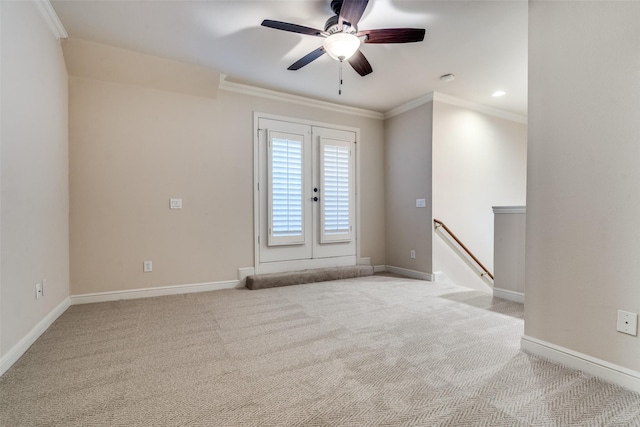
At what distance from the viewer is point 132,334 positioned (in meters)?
2.48

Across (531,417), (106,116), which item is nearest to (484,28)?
(531,417)

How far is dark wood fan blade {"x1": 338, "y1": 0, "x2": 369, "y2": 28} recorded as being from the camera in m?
2.03

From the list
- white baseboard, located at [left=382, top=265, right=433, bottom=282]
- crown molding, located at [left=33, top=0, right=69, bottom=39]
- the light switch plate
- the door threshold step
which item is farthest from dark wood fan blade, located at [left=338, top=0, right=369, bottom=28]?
white baseboard, located at [left=382, top=265, right=433, bottom=282]

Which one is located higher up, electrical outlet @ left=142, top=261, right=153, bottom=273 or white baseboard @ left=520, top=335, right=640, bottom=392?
electrical outlet @ left=142, top=261, right=153, bottom=273

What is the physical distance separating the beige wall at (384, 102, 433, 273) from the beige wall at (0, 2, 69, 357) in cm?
428

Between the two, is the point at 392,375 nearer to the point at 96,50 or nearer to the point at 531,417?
the point at 531,417

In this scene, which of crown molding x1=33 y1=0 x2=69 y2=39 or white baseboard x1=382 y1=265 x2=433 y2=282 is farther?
white baseboard x1=382 y1=265 x2=433 y2=282

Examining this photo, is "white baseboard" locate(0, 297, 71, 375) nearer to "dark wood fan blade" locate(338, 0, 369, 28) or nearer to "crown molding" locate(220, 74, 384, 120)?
"crown molding" locate(220, 74, 384, 120)

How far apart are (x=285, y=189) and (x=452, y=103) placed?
2.80 metres

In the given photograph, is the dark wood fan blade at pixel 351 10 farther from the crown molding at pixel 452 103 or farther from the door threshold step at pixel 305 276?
the door threshold step at pixel 305 276

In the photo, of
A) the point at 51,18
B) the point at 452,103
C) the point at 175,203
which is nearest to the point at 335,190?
the point at 452,103

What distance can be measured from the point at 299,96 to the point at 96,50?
2.37 meters

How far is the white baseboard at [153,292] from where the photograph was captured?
3.30 m

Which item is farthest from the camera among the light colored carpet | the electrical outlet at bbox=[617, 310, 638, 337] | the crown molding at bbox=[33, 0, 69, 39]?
the crown molding at bbox=[33, 0, 69, 39]
